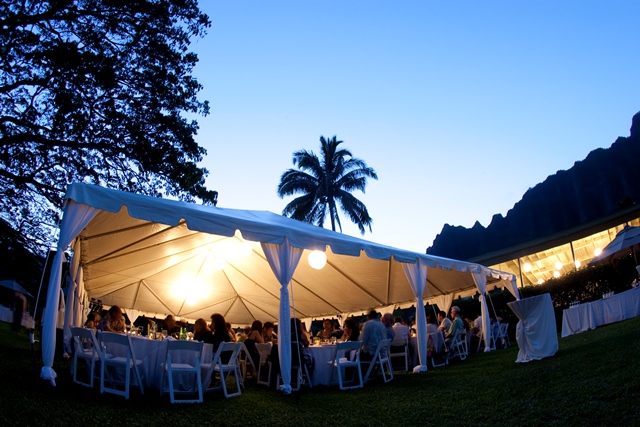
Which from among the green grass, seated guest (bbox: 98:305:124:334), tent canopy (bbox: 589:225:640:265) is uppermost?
tent canopy (bbox: 589:225:640:265)

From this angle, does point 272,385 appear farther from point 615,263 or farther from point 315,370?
point 615,263

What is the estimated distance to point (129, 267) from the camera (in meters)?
10.5

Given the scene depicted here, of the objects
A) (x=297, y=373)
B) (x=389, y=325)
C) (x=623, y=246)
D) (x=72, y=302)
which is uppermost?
(x=623, y=246)

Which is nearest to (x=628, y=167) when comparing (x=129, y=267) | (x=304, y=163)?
(x=304, y=163)

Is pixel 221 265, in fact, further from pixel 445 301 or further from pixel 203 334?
pixel 445 301

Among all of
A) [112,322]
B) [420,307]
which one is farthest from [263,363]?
[420,307]

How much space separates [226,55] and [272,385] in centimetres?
802

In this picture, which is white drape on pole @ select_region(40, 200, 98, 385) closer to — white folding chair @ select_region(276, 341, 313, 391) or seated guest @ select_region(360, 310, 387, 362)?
white folding chair @ select_region(276, 341, 313, 391)

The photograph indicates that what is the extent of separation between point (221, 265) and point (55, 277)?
565cm

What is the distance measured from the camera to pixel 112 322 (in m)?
7.88

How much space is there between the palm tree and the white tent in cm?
1350

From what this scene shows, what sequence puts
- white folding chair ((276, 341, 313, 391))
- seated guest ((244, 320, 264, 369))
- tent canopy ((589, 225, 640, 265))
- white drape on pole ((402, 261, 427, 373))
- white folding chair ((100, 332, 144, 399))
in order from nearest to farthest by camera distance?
white folding chair ((100, 332, 144, 399))
white folding chair ((276, 341, 313, 391))
seated guest ((244, 320, 264, 369))
white drape on pole ((402, 261, 427, 373))
tent canopy ((589, 225, 640, 265))

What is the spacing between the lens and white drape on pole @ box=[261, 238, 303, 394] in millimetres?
6809

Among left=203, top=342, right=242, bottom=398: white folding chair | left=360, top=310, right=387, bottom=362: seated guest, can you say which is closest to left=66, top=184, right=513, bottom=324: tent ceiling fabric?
left=203, top=342, right=242, bottom=398: white folding chair
